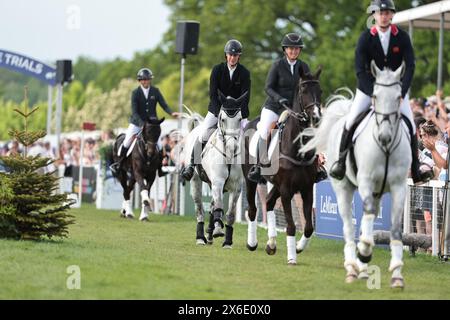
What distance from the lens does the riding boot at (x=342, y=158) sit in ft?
39.6

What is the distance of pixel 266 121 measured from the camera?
14.9 m

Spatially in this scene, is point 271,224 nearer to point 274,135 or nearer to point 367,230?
point 274,135

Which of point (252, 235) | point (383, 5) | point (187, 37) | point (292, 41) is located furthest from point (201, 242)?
point (187, 37)

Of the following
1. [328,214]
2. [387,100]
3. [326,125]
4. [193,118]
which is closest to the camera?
[387,100]

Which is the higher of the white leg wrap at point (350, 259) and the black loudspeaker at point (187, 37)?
the black loudspeaker at point (187, 37)

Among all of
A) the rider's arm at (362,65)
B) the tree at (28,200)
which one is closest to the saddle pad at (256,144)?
the rider's arm at (362,65)

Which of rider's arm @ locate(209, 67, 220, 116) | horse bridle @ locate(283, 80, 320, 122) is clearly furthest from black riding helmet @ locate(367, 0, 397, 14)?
rider's arm @ locate(209, 67, 220, 116)

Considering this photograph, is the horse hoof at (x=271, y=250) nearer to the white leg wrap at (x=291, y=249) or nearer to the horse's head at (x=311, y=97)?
the white leg wrap at (x=291, y=249)

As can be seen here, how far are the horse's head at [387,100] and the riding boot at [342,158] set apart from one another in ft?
3.17

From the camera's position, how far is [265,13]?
54906 millimetres

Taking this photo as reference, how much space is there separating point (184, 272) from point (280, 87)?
12.5 feet

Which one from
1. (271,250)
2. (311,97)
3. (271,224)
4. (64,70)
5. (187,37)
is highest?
(187,37)

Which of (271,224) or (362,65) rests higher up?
(362,65)
